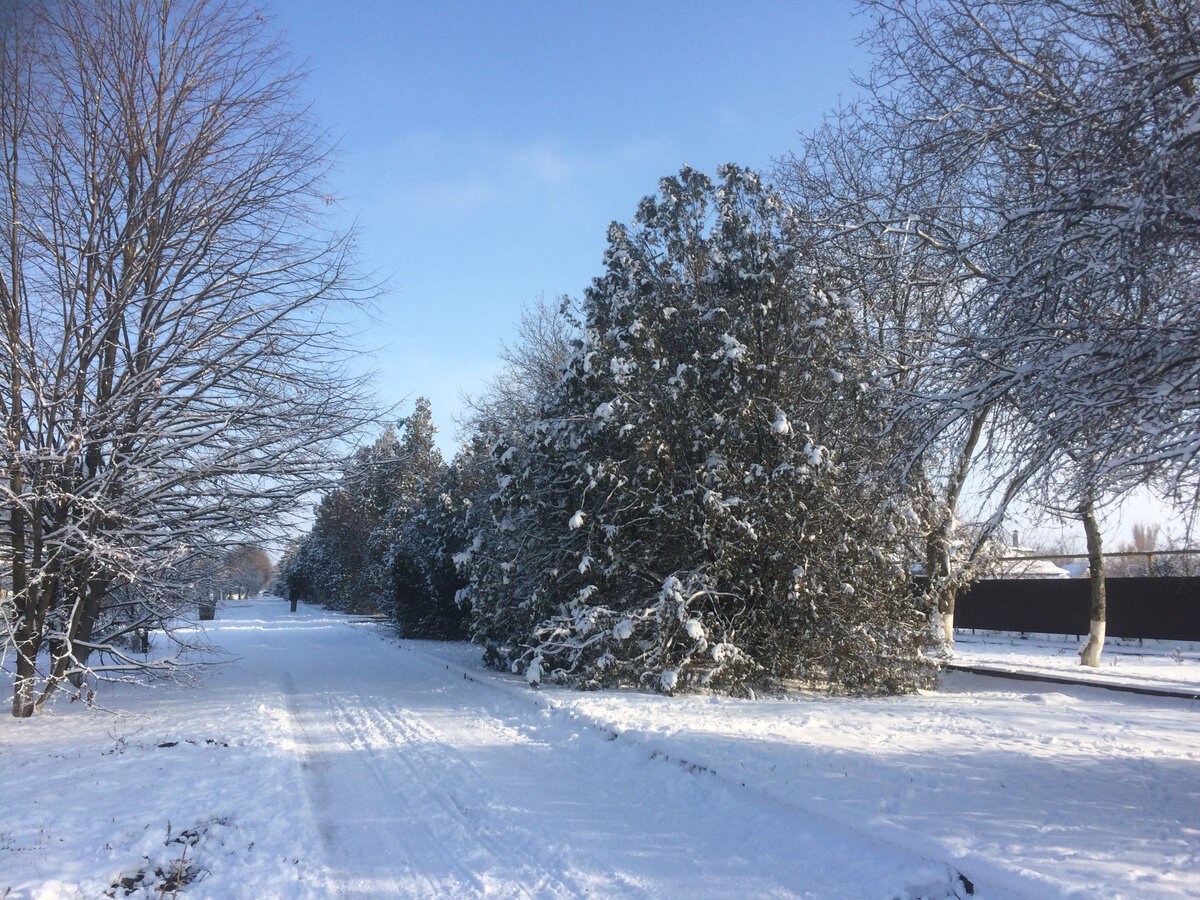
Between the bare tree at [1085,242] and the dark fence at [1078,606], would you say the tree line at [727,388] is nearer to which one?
the bare tree at [1085,242]

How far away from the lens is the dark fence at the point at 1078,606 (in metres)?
23.6

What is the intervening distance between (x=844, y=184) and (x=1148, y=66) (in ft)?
24.6

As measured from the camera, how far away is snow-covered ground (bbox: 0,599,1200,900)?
199 inches

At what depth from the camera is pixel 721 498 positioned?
1242 centimetres

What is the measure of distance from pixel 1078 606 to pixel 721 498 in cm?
Answer: 2167

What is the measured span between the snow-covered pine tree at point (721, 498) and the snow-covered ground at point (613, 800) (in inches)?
58.1

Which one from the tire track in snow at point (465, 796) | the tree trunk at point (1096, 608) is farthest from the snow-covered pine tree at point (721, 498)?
the tree trunk at point (1096, 608)

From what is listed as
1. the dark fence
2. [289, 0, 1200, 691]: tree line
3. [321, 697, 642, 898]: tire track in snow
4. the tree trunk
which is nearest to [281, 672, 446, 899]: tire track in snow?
[321, 697, 642, 898]: tire track in snow

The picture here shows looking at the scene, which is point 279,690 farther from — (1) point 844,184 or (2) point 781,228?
(1) point 844,184

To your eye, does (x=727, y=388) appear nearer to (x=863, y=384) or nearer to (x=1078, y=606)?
(x=863, y=384)

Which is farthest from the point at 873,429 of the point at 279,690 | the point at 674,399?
Answer: the point at 279,690

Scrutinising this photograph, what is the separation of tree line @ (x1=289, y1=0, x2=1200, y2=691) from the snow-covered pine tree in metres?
0.05

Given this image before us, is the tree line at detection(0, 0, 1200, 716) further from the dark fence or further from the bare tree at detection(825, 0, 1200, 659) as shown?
the dark fence

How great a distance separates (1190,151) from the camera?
550 centimetres
